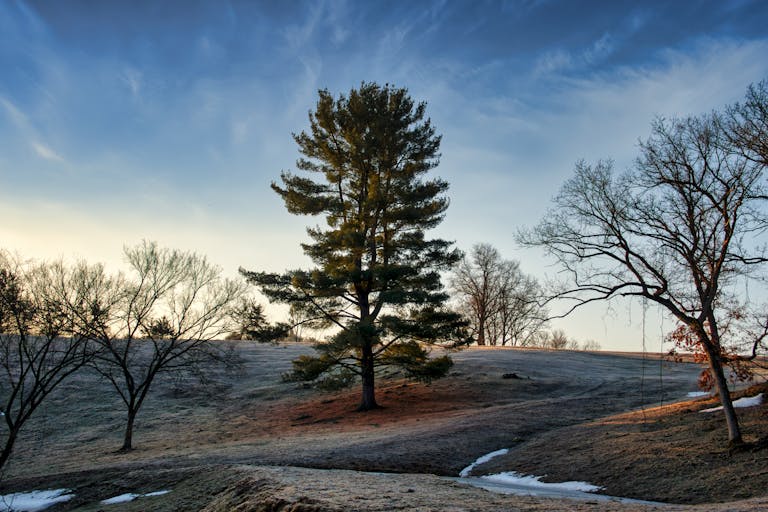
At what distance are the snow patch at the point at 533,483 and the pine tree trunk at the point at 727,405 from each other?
122 inches

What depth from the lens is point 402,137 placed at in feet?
92.6

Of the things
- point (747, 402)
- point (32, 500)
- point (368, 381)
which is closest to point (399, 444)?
point (32, 500)

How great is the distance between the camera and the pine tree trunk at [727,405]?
34.2 feet

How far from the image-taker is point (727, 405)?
10.7 metres

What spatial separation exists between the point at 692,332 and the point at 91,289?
70.4 feet

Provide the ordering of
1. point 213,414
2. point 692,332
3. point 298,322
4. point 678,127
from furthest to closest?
point 213,414 < point 298,322 < point 678,127 < point 692,332

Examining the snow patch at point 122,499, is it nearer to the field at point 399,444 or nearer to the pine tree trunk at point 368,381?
the field at point 399,444

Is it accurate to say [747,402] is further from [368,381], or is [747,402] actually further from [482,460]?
[368,381]

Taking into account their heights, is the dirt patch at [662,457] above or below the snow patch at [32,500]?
above

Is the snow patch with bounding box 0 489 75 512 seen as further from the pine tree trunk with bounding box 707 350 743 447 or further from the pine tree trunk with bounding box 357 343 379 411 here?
the pine tree trunk with bounding box 357 343 379 411

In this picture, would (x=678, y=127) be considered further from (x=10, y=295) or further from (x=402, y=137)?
(x=10, y=295)

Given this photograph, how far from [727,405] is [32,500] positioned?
51.4 feet

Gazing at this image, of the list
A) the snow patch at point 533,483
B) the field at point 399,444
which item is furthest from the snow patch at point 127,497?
the snow patch at point 533,483

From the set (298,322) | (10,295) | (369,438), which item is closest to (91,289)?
(10,295)
